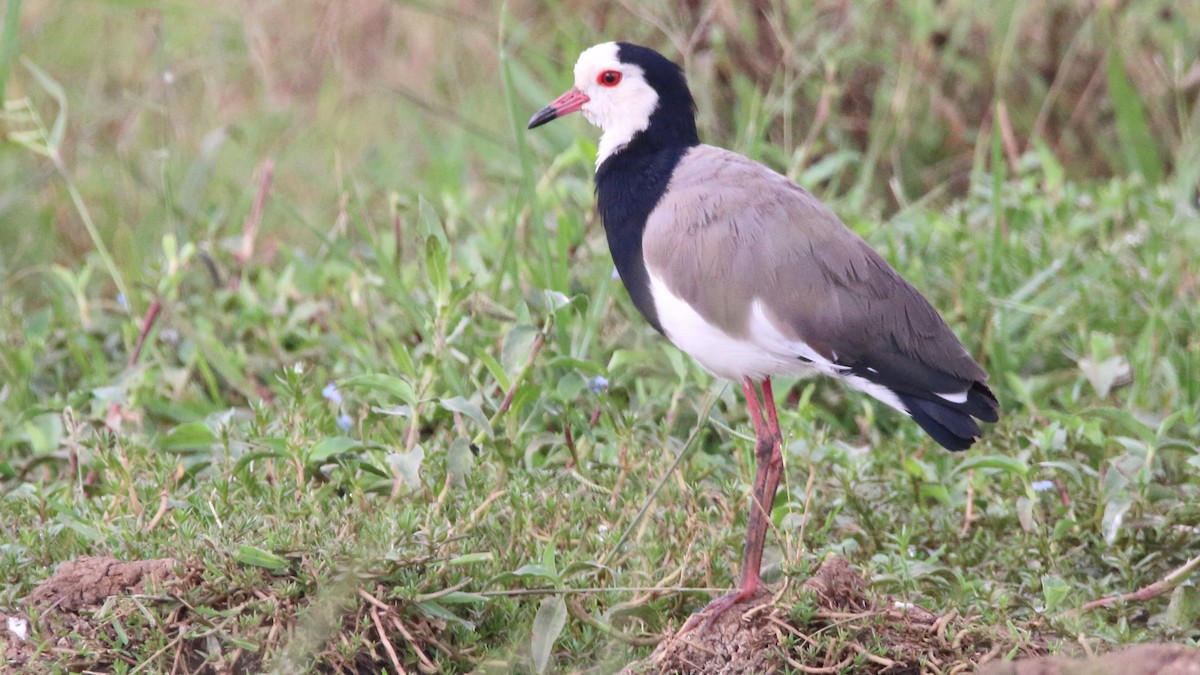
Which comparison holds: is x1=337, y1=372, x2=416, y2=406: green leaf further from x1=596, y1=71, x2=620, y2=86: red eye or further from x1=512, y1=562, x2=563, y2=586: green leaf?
x1=596, y1=71, x2=620, y2=86: red eye

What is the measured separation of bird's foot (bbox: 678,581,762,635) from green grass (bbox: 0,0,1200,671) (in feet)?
0.28

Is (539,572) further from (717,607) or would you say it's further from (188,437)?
(188,437)

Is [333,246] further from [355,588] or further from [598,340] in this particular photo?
[355,588]

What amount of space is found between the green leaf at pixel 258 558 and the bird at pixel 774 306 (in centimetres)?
→ 81

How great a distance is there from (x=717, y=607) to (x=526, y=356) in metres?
0.86

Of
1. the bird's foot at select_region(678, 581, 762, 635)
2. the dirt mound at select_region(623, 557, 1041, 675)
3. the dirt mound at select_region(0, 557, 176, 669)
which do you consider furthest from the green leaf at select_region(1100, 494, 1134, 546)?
the dirt mound at select_region(0, 557, 176, 669)

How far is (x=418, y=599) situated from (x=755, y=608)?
0.60m

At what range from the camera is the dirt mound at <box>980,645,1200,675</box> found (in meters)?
2.13

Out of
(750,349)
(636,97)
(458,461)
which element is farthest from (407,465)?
(636,97)

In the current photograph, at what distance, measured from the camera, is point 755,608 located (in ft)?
8.43

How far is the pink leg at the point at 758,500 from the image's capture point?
2.67 meters

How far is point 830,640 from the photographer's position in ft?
8.16

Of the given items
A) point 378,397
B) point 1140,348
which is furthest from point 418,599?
point 1140,348

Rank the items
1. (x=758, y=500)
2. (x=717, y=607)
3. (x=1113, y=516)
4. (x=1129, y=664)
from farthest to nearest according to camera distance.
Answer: (x=1113, y=516)
(x=758, y=500)
(x=717, y=607)
(x=1129, y=664)
